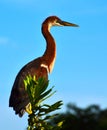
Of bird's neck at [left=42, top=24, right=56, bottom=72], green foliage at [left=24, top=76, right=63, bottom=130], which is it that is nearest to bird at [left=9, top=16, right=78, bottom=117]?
bird's neck at [left=42, top=24, right=56, bottom=72]

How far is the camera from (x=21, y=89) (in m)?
6.26

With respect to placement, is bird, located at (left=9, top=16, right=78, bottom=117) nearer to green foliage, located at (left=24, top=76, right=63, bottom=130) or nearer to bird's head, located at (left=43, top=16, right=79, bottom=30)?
bird's head, located at (left=43, top=16, right=79, bottom=30)

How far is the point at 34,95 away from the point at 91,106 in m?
49.8

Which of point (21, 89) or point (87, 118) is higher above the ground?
point (87, 118)

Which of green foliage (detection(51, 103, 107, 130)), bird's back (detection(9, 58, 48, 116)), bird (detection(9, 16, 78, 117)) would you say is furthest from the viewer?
green foliage (detection(51, 103, 107, 130))

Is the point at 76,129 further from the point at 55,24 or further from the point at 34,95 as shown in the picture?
the point at 34,95

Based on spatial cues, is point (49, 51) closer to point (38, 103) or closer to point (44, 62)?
point (44, 62)

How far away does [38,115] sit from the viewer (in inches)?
107

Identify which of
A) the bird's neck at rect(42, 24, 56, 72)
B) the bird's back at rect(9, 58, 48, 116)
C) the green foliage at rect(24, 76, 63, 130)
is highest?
the bird's neck at rect(42, 24, 56, 72)

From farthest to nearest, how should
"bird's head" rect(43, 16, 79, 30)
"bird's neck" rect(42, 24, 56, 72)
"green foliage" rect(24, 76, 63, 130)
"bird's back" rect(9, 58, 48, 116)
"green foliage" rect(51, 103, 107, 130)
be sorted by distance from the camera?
"green foliage" rect(51, 103, 107, 130)
"bird's head" rect(43, 16, 79, 30)
"bird's neck" rect(42, 24, 56, 72)
"bird's back" rect(9, 58, 48, 116)
"green foliage" rect(24, 76, 63, 130)

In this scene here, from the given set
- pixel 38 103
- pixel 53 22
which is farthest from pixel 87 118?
pixel 38 103

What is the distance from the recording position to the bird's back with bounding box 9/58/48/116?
599 cm

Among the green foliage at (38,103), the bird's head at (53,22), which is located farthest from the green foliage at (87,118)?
the green foliage at (38,103)

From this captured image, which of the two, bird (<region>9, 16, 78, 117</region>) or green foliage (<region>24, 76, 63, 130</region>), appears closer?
green foliage (<region>24, 76, 63, 130</region>)
